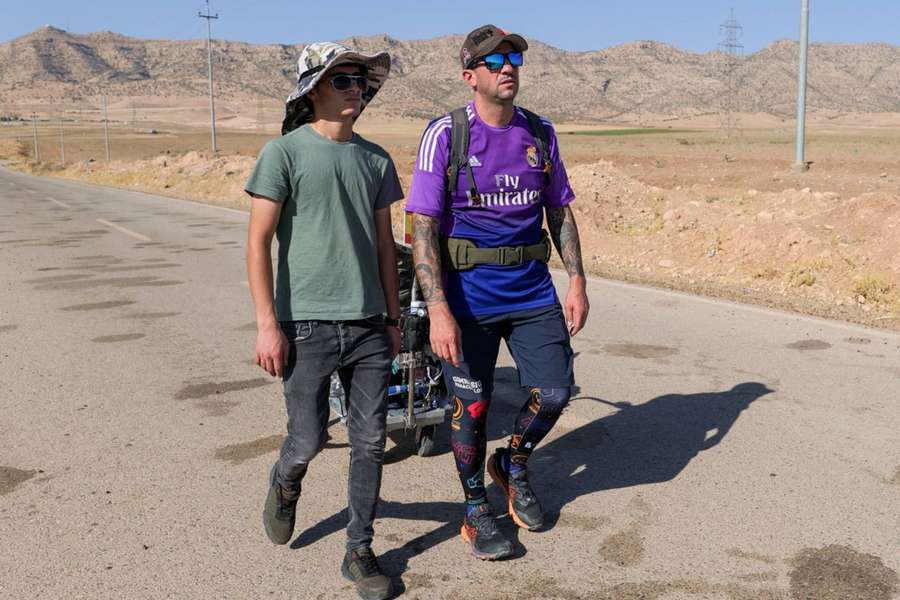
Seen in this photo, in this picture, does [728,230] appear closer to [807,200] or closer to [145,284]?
[807,200]

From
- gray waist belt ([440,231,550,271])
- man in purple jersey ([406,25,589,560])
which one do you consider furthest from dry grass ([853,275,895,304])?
gray waist belt ([440,231,550,271])

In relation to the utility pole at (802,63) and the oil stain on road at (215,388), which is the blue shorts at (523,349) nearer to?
the oil stain on road at (215,388)

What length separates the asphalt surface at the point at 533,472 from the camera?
12.1 feet

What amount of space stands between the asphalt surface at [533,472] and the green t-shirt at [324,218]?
1.13 meters

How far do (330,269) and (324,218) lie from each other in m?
0.19

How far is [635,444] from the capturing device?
5.27m

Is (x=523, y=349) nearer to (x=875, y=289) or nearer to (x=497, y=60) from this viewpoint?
(x=497, y=60)

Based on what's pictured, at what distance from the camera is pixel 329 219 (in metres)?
3.35

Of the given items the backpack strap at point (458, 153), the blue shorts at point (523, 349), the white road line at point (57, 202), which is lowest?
the white road line at point (57, 202)

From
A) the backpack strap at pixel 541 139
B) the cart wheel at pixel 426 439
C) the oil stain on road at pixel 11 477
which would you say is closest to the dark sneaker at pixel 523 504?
the cart wheel at pixel 426 439

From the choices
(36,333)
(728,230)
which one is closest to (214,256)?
(36,333)

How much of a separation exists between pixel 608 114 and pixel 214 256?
18584cm

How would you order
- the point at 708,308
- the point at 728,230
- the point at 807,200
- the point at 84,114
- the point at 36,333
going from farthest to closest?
the point at 84,114, the point at 807,200, the point at 728,230, the point at 708,308, the point at 36,333

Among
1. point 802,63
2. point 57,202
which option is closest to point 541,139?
point 802,63
